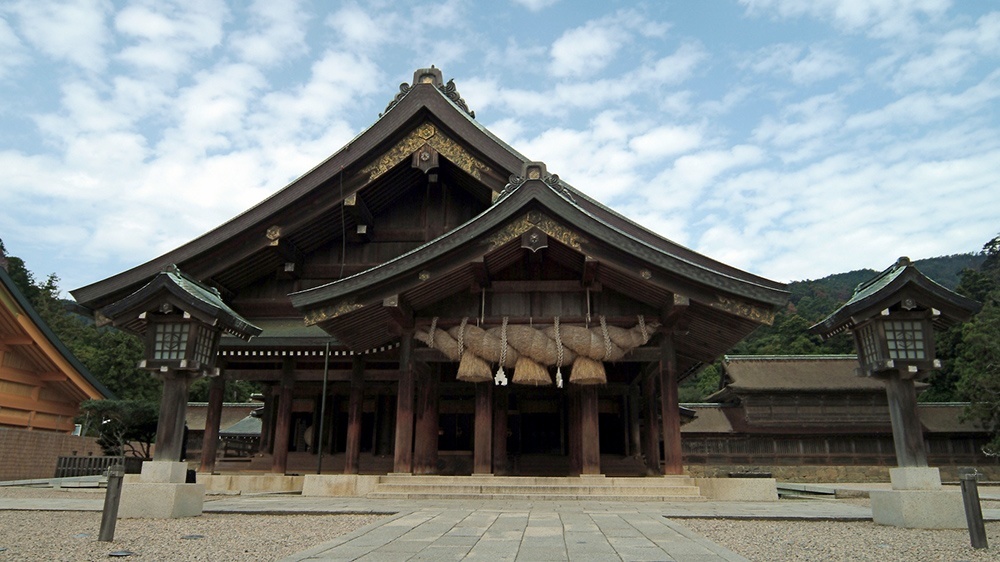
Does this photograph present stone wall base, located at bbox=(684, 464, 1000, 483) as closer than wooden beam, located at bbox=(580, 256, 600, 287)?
No

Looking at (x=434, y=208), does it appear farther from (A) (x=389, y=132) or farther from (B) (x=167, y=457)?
(B) (x=167, y=457)

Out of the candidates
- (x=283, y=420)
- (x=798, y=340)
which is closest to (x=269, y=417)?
(x=283, y=420)

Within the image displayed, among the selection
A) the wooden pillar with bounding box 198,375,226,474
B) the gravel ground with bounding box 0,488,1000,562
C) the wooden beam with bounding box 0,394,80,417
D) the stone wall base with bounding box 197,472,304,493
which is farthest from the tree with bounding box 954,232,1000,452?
the wooden beam with bounding box 0,394,80,417

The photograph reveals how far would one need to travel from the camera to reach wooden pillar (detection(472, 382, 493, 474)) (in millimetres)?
11305

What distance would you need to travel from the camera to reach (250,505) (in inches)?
363

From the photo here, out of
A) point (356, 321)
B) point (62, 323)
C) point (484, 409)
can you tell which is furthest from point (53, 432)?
point (62, 323)

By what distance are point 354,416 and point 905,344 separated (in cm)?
1058

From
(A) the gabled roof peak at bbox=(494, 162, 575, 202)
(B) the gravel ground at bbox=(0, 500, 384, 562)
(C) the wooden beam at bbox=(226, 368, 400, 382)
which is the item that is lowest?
(B) the gravel ground at bbox=(0, 500, 384, 562)

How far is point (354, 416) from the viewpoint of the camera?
1399cm

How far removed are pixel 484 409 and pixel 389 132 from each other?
654 cm

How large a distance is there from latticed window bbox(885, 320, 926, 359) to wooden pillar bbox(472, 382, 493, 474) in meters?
6.60

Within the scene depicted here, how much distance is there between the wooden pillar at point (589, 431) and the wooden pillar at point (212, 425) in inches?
325

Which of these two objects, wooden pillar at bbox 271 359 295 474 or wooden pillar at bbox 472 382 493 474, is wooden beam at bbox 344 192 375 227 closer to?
wooden pillar at bbox 271 359 295 474

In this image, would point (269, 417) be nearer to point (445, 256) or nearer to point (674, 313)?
point (445, 256)
